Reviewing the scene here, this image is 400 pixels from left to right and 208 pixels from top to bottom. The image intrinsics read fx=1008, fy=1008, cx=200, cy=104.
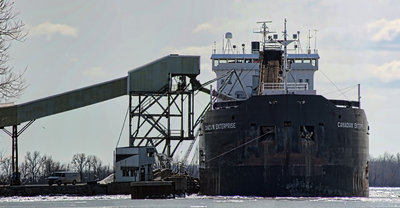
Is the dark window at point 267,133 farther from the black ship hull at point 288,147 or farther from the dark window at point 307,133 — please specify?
the dark window at point 307,133

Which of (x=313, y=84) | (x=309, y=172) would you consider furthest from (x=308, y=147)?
(x=313, y=84)

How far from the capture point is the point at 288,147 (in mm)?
55344

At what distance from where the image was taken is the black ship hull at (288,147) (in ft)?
181

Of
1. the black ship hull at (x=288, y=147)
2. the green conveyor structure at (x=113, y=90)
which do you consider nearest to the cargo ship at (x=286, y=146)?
the black ship hull at (x=288, y=147)

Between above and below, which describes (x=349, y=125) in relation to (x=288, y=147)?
above

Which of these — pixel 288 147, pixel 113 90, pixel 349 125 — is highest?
pixel 113 90

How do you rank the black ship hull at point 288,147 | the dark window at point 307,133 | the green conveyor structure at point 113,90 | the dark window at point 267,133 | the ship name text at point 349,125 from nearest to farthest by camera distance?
1. the black ship hull at point 288,147
2. the dark window at point 307,133
3. the dark window at point 267,133
4. the ship name text at point 349,125
5. the green conveyor structure at point 113,90

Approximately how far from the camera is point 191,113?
69062 millimetres

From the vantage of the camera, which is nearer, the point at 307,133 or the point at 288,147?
the point at 288,147

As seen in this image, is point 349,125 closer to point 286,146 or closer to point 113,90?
point 286,146

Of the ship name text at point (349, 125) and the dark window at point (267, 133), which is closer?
the dark window at point (267, 133)

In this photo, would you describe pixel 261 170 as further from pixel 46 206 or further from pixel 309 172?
pixel 46 206

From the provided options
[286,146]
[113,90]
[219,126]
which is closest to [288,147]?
[286,146]

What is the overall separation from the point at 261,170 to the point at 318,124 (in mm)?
4084
